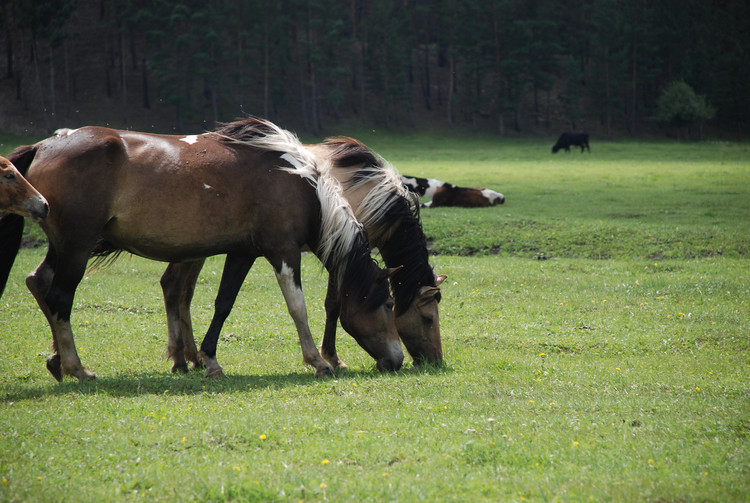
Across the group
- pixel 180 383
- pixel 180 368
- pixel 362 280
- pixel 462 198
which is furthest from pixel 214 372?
pixel 462 198

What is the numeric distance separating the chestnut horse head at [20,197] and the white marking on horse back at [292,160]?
246 cm

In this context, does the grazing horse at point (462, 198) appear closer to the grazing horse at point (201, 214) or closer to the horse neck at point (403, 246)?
the horse neck at point (403, 246)

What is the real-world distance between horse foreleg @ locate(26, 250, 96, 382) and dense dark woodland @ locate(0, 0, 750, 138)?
4380 cm

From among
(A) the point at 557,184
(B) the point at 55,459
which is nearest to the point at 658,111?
(A) the point at 557,184

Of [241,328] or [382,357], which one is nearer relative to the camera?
[382,357]

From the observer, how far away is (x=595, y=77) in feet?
228

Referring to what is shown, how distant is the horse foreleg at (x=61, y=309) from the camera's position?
6984 millimetres

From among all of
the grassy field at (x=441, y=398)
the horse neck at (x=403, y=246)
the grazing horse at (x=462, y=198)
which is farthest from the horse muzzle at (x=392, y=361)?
the grazing horse at (x=462, y=198)

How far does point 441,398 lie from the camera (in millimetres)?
6391

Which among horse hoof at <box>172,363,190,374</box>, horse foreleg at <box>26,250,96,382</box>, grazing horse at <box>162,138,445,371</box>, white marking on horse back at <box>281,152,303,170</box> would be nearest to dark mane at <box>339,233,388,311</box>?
grazing horse at <box>162,138,445,371</box>

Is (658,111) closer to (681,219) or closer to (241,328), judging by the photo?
(681,219)

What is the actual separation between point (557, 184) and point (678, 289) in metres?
15.6

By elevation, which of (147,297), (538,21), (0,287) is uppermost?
(538,21)

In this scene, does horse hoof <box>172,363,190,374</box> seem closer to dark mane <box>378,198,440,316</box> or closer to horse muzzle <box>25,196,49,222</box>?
horse muzzle <box>25,196,49,222</box>
